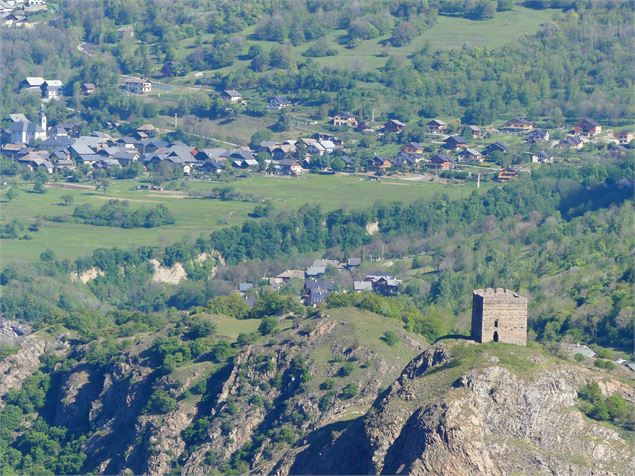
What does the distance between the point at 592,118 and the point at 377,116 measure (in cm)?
1441

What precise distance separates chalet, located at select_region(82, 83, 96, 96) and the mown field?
25702 mm

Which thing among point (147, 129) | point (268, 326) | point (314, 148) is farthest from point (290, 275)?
point (147, 129)

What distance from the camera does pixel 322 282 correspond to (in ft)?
335

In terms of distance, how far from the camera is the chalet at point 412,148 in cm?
13661

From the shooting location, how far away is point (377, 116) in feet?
484

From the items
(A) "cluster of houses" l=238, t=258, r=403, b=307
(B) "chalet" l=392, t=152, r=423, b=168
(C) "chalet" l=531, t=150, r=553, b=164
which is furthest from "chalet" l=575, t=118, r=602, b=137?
(A) "cluster of houses" l=238, t=258, r=403, b=307

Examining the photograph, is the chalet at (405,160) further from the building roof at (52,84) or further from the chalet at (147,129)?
the building roof at (52,84)

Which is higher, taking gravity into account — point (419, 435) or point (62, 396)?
point (419, 435)

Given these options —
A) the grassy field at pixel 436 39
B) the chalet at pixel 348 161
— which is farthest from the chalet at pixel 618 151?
the grassy field at pixel 436 39

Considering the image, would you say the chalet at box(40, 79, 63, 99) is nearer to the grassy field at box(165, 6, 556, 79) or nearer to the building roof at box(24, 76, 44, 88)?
the building roof at box(24, 76, 44, 88)

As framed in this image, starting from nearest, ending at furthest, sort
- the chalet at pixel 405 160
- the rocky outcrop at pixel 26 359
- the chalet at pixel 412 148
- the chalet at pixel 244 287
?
the rocky outcrop at pixel 26 359, the chalet at pixel 244 287, the chalet at pixel 405 160, the chalet at pixel 412 148

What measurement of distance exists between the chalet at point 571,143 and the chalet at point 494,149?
360 centimetres

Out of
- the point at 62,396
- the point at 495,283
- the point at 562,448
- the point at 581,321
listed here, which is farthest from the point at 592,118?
the point at 562,448

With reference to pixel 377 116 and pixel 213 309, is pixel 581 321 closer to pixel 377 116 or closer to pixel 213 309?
pixel 213 309
